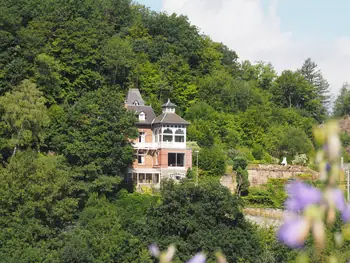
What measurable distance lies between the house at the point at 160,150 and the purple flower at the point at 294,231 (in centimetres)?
3631

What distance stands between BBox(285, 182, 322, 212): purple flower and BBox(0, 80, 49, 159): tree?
3318cm

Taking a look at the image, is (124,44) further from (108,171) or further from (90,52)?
(108,171)

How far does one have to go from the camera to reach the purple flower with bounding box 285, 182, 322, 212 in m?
1.12

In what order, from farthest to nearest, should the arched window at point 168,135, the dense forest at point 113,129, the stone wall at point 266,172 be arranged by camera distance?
1. the stone wall at point 266,172
2. the arched window at point 168,135
3. the dense forest at point 113,129

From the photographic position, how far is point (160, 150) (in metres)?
38.2

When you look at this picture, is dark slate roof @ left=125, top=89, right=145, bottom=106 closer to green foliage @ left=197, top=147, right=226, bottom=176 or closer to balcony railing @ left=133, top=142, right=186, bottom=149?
balcony railing @ left=133, top=142, right=186, bottom=149

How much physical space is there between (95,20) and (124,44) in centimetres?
271

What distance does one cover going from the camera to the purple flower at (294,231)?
3.57ft

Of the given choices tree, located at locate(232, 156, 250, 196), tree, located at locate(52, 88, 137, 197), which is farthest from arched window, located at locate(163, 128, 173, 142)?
tree, located at locate(232, 156, 250, 196)

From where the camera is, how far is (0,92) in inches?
1511

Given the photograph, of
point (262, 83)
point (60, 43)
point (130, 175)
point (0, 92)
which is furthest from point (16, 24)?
point (262, 83)

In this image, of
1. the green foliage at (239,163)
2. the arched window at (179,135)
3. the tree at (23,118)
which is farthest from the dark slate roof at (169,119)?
the tree at (23,118)

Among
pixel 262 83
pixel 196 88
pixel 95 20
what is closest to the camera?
pixel 95 20

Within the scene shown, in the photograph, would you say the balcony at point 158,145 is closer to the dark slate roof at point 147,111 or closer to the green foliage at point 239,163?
the dark slate roof at point 147,111
